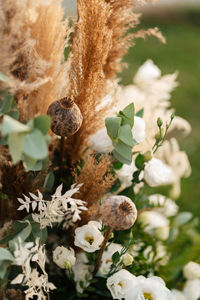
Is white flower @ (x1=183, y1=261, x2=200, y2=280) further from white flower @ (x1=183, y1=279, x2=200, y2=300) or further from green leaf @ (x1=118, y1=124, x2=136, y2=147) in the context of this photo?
green leaf @ (x1=118, y1=124, x2=136, y2=147)

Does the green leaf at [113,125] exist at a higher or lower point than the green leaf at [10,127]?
lower

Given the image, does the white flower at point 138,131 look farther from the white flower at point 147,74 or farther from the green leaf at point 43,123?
the white flower at point 147,74

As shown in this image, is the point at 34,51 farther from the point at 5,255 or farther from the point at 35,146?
the point at 5,255

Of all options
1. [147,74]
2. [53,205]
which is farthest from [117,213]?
[147,74]

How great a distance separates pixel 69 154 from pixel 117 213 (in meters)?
0.27

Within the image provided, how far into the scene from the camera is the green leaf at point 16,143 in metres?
0.63

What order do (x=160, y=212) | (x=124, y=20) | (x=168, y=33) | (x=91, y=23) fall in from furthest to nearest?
(x=168, y=33) < (x=160, y=212) < (x=124, y=20) < (x=91, y=23)

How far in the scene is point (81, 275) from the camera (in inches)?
39.1

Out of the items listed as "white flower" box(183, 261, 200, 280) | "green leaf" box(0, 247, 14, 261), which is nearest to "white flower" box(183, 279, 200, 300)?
"white flower" box(183, 261, 200, 280)

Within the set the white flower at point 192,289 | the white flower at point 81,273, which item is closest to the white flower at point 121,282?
the white flower at point 81,273

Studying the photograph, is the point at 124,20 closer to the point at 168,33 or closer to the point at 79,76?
the point at 79,76

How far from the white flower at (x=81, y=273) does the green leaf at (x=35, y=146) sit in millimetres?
429

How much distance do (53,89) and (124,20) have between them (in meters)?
0.22

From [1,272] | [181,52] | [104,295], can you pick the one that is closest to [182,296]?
[104,295]
